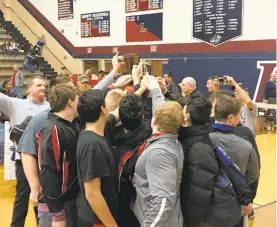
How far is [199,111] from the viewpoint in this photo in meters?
2.18

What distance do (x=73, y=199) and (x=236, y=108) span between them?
43.5 inches

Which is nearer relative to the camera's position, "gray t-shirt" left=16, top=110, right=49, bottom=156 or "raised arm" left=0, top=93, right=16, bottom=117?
"gray t-shirt" left=16, top=110, right=49, bottom=156

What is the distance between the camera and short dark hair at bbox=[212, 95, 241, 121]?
2414 mm

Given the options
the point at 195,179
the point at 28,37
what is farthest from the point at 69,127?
the point at 28,37

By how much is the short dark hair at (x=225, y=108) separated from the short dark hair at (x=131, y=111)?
19.7 inches

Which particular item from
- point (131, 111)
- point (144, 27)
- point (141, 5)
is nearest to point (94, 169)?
point (131, 111)

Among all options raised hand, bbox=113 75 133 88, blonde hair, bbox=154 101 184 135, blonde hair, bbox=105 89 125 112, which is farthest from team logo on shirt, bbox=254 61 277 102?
blonde hair, bbox=154 101 184 135

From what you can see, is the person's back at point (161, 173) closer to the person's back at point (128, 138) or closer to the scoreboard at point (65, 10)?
the person's back at point (128, 138)

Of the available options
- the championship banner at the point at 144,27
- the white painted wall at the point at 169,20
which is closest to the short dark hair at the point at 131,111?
the white painted wall at the point at 169,20

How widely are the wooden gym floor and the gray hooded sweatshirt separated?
1903 mm

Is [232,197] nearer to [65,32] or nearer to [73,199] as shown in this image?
[73,199]

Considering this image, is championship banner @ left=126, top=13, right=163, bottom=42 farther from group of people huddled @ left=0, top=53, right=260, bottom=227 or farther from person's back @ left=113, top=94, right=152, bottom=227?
person's back @ left=113, top=94, right=152, bottom=227

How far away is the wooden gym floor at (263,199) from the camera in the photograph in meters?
4.12

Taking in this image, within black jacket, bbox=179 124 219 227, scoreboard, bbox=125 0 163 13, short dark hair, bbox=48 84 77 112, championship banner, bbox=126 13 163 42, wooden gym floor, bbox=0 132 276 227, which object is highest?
scoreboard, bbox=125 0 163 13
